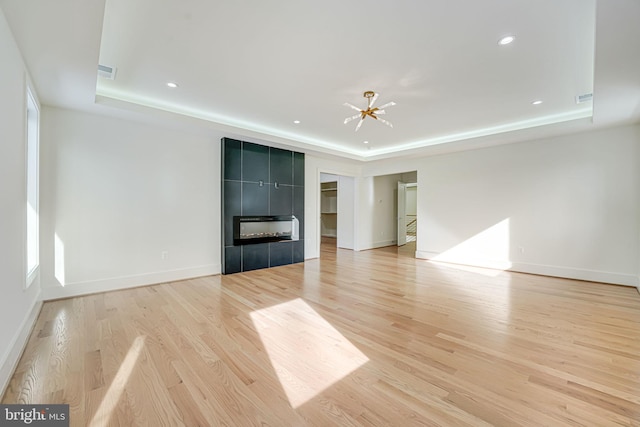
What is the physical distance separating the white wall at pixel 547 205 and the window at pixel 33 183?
7.05 m

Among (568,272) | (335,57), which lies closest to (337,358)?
(335,57)

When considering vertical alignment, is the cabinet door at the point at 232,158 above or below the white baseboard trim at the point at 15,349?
above

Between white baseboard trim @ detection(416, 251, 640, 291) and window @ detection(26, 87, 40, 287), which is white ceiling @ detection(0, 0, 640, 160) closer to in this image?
window @ detection(26, 87, 40, 287)

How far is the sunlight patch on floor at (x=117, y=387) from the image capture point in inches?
60.8

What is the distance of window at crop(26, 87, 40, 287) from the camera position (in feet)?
10.3

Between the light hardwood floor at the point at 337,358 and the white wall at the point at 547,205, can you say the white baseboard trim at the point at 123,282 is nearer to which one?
the light hardwood floor at the point at 337,358

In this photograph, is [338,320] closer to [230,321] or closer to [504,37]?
[230,321]

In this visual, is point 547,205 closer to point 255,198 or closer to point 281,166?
point 281,166

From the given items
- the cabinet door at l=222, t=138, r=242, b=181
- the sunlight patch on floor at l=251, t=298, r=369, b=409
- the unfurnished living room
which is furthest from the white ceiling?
the sunlight patch on floor at l=251, t=298, r=369, b=409

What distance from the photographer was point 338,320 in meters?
2.98

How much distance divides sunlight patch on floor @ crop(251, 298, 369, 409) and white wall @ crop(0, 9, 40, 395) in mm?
1835

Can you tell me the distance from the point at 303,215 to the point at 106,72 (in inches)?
167

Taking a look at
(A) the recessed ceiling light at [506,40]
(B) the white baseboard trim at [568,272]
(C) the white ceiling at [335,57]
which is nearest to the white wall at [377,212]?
(B) the white baseboard trim at [568,272]

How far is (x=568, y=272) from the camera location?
4789 millimetres
